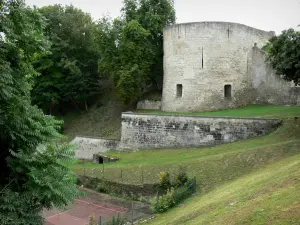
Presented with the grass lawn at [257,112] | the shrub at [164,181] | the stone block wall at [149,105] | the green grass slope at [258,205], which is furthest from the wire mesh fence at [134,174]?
the stone block wall at [149,105]

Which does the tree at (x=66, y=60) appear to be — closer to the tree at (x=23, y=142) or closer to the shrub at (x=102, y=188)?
the shrub at (x=102, y=188)

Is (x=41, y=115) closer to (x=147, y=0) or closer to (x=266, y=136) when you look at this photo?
(x=266, y=136)

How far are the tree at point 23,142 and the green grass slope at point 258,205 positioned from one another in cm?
349

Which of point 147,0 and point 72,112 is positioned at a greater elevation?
point 147,0

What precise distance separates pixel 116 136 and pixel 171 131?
230 inches

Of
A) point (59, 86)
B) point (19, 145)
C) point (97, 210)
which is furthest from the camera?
point (59, 86)

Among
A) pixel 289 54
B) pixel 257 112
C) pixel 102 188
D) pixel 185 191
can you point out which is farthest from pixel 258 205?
pixel 257 112

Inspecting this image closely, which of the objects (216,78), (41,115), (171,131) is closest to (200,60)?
(216,78)

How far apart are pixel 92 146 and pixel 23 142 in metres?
16.3

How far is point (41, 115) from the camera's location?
343 inches

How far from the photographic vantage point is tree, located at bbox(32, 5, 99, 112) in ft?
101

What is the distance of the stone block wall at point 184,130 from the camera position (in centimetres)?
1880

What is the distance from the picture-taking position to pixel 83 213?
47.6 feet

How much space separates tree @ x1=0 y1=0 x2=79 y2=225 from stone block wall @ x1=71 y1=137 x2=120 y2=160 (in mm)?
15195
